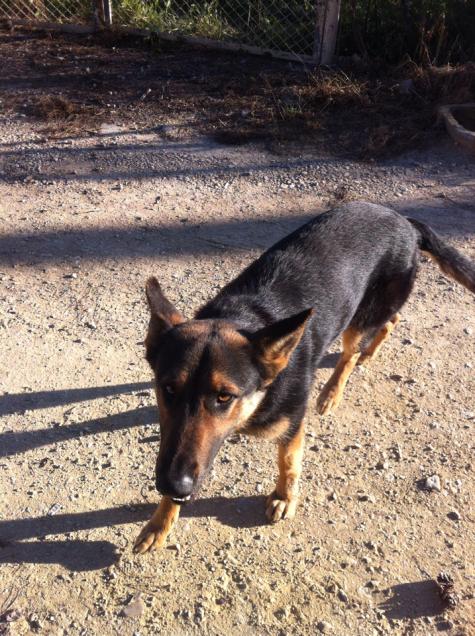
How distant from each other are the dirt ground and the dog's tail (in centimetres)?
69

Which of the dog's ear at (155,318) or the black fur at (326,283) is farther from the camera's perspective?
the black fur at (326,283)

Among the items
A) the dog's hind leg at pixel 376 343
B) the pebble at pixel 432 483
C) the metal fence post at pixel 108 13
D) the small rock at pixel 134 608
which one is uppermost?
the metal fence post at pixel 108 13

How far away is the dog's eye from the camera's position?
2.75 m

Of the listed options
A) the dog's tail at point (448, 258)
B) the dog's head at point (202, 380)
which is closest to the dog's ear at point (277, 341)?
the dog's head at point (202, 380)

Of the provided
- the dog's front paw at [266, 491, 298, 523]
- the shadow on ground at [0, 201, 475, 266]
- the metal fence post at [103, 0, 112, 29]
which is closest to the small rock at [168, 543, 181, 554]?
the dog's front paw at [266, 491, 298, 523]

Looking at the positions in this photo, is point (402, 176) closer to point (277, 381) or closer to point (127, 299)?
point (127, 299)

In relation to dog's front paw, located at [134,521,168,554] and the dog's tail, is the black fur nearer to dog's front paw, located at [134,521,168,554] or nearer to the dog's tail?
the dog's tail

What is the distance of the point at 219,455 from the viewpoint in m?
3.82

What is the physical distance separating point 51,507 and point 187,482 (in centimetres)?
130

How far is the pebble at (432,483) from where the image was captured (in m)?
3.63

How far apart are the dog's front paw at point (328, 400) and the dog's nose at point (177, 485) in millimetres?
1715

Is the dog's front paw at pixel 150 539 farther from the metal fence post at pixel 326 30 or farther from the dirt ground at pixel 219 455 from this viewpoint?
the metal fence post at pixel 326 30

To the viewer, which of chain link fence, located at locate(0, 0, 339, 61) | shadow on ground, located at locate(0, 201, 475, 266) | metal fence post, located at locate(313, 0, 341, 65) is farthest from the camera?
chain link fence, located at locate(0, 0, 339, 61)

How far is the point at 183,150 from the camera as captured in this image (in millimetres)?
7129
